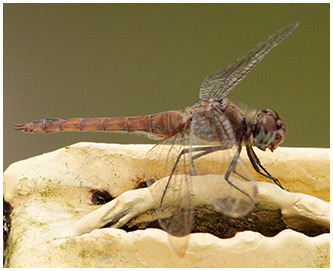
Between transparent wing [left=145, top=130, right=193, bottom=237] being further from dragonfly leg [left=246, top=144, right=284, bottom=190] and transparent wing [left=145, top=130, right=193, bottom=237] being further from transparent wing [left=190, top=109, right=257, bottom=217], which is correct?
dragonfly leg [left=246, top=144, right=284, bottom=190]

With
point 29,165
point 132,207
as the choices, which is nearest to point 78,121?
point 29,165

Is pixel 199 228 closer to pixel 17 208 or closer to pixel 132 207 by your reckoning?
pixel 132 207

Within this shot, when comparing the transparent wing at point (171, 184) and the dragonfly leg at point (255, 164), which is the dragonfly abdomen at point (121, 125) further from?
the dragonfly leg at point (255, 164)

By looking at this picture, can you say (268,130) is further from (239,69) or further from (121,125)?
(121,125)

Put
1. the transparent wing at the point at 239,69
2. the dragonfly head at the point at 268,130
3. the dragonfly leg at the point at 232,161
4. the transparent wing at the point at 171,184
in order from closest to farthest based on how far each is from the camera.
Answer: the transparent wing at the point at 171,184, the dragonfly leg at the point at 232,161, the dragonfly head at the point at 268,130, the transparent wing at the point at 239,69

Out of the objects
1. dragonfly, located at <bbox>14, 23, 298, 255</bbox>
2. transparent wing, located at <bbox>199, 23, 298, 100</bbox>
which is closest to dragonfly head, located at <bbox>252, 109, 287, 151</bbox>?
dragonfly, located at <bbox>14, 23, 298, 255</bbox>

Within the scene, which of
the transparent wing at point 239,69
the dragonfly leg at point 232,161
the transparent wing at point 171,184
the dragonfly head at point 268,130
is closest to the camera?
the transparent wing at point 171,184

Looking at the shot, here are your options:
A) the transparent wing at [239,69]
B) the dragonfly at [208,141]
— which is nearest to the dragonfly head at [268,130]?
the dragonfly at [208,141]
